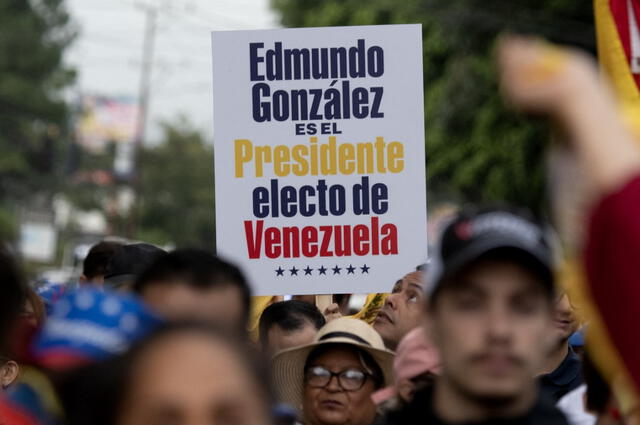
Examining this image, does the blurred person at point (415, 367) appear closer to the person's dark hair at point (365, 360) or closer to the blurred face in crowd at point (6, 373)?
the person's dark hair at point (365, 360)

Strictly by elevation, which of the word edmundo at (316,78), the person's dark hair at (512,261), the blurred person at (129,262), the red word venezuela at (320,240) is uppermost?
the word edmundo at (316,78)

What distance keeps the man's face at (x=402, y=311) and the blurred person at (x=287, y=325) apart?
12.1 inches

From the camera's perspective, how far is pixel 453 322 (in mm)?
3334

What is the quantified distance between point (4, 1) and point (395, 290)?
73.0 meters

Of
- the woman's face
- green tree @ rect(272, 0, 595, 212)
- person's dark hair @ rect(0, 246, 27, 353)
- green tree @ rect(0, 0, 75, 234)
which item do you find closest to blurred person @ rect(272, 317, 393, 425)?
the woman's face

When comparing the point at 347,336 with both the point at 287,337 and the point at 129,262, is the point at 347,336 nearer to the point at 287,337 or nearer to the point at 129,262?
the point at 287,337

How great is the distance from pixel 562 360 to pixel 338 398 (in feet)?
3.42

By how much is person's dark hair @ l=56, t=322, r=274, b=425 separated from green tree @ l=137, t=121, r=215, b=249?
3089 inches

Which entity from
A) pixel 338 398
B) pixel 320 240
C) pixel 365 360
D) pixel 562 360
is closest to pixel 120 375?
pixel 338 398

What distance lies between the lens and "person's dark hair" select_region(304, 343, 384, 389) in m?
6.15

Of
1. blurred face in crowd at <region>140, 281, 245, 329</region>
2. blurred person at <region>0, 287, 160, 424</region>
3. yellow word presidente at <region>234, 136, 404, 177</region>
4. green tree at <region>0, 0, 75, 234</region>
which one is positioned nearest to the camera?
blurred person at <region>0, 287, 160, 424</region>

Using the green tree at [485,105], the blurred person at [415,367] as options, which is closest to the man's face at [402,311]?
the blurred person at [415,367]

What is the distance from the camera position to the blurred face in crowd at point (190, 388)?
289 cm

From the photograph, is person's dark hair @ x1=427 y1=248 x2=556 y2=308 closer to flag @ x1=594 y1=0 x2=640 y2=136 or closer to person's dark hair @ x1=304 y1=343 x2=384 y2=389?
flag @ x1=594 y1=0 x2=640 y2=136
